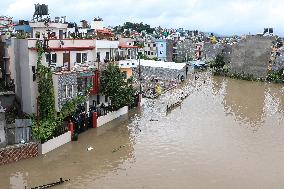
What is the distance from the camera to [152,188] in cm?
2130

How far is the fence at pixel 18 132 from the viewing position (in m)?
23.6

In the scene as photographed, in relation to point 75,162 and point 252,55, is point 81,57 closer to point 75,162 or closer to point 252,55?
point 75,162

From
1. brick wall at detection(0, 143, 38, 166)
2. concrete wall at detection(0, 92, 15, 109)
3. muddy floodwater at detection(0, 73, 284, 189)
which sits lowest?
muddy floodwater at detection(0, 73, 284, 189)

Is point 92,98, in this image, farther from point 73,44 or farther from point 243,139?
point 243,139

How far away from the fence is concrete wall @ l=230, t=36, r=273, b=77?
1920 inches

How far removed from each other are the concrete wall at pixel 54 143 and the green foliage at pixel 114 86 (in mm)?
6648

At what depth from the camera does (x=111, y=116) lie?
34.0 meters

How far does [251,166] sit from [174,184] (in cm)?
617

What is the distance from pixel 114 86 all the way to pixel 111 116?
291cm

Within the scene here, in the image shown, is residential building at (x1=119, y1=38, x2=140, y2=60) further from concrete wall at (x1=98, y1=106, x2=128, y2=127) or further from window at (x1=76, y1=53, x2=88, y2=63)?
concrete wall at (x1=98, y1=106, x2=128, y2=127)

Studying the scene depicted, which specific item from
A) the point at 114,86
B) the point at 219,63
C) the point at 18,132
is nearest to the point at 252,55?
the point at 219,63

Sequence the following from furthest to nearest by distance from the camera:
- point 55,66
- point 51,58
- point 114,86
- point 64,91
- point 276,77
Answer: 1. point 276,77
2. point 114,86
3. point 51,58
4. point 55,66
5. point 64,91

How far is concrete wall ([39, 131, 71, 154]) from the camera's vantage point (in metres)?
24.9

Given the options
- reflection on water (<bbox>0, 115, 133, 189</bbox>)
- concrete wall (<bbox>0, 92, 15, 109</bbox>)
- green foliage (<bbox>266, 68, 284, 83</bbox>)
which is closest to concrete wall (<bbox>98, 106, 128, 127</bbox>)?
reflection on water (<bbox>0, 115, 133, 189</bbox>)
